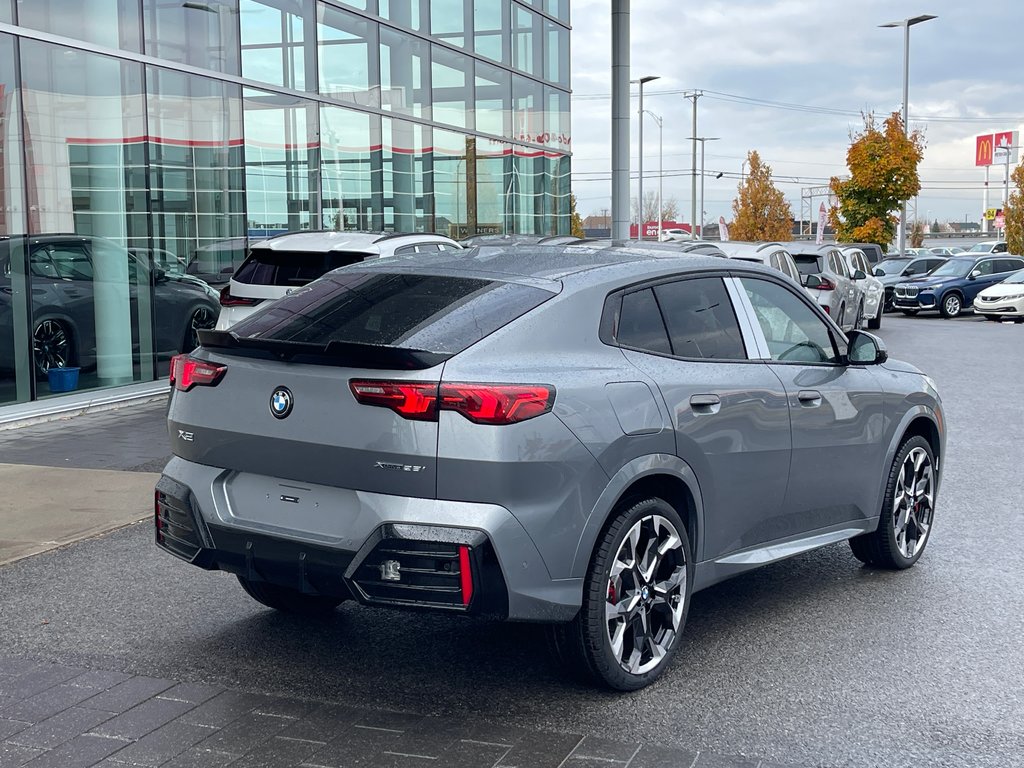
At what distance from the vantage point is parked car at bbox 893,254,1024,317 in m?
31.1

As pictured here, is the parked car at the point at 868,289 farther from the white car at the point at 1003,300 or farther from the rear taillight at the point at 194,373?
the rear taillight at the point at 194,373

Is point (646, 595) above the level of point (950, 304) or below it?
above

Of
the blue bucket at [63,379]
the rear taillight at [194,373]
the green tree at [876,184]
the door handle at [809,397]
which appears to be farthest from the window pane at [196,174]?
the green tree at [876,184]

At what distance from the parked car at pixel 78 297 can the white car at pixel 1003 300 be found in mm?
21634

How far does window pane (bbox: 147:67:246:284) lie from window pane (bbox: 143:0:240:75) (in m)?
0.23

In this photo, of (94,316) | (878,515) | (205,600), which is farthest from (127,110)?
(878,515)

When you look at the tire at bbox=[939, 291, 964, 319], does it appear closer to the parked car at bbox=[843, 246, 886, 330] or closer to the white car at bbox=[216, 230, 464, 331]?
the parked car at bbox=[843, 246, 886, 330]

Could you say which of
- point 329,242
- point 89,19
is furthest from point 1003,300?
point 89,19

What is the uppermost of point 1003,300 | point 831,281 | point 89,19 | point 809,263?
point 89,19

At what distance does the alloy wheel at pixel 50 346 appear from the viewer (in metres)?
12.3

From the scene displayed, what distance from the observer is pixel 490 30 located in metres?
23.2

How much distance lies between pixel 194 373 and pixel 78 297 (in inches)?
353

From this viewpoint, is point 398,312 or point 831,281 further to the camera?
point 831,281

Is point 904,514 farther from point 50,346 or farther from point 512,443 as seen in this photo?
point 50,346
